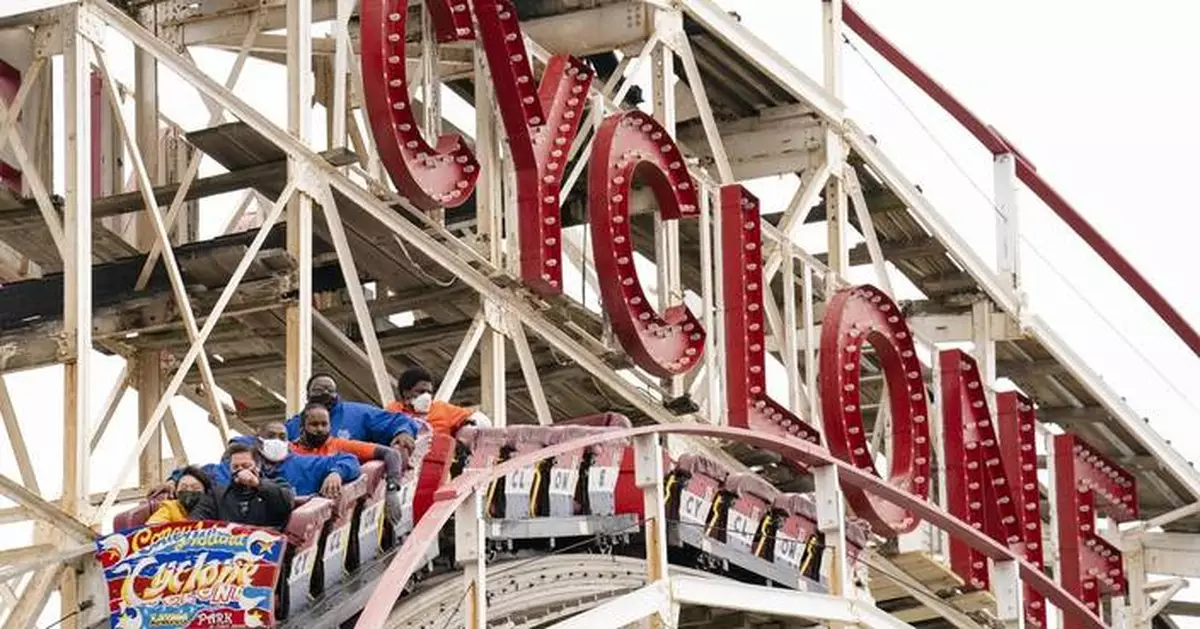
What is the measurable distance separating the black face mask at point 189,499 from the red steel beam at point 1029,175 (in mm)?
19903

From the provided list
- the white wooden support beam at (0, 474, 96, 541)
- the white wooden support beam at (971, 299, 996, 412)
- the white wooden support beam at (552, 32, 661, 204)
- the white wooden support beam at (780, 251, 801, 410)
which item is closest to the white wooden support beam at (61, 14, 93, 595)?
the white wooden support beam at (0, 474, 96, 541)

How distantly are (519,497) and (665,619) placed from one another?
1.46 metres

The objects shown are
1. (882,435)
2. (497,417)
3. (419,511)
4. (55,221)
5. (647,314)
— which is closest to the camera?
(419,511)

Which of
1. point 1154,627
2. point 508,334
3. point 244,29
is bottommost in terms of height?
point 1154,627

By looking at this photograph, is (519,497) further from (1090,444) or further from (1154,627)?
(1154,627)

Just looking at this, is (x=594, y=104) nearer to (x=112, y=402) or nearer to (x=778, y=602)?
(x=112, y=402)

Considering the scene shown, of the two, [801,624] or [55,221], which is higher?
[55,221]

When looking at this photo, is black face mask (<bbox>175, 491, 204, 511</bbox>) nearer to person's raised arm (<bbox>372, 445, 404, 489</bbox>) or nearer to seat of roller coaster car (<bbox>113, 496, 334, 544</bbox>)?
seat of roller coaster car (<bbox>113, 496, 334, 544</bbox>)

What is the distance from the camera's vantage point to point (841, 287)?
133 feet

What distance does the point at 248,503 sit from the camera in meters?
24.1

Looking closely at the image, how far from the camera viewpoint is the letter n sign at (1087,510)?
44.6 metres

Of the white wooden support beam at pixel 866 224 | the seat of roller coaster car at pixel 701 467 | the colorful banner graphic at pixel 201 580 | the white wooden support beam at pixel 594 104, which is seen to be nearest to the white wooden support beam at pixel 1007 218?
the white wooden support beam at pixel 866 224

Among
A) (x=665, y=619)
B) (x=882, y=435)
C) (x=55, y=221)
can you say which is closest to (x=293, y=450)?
(x=665, y=619)

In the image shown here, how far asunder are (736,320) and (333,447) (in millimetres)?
12178
